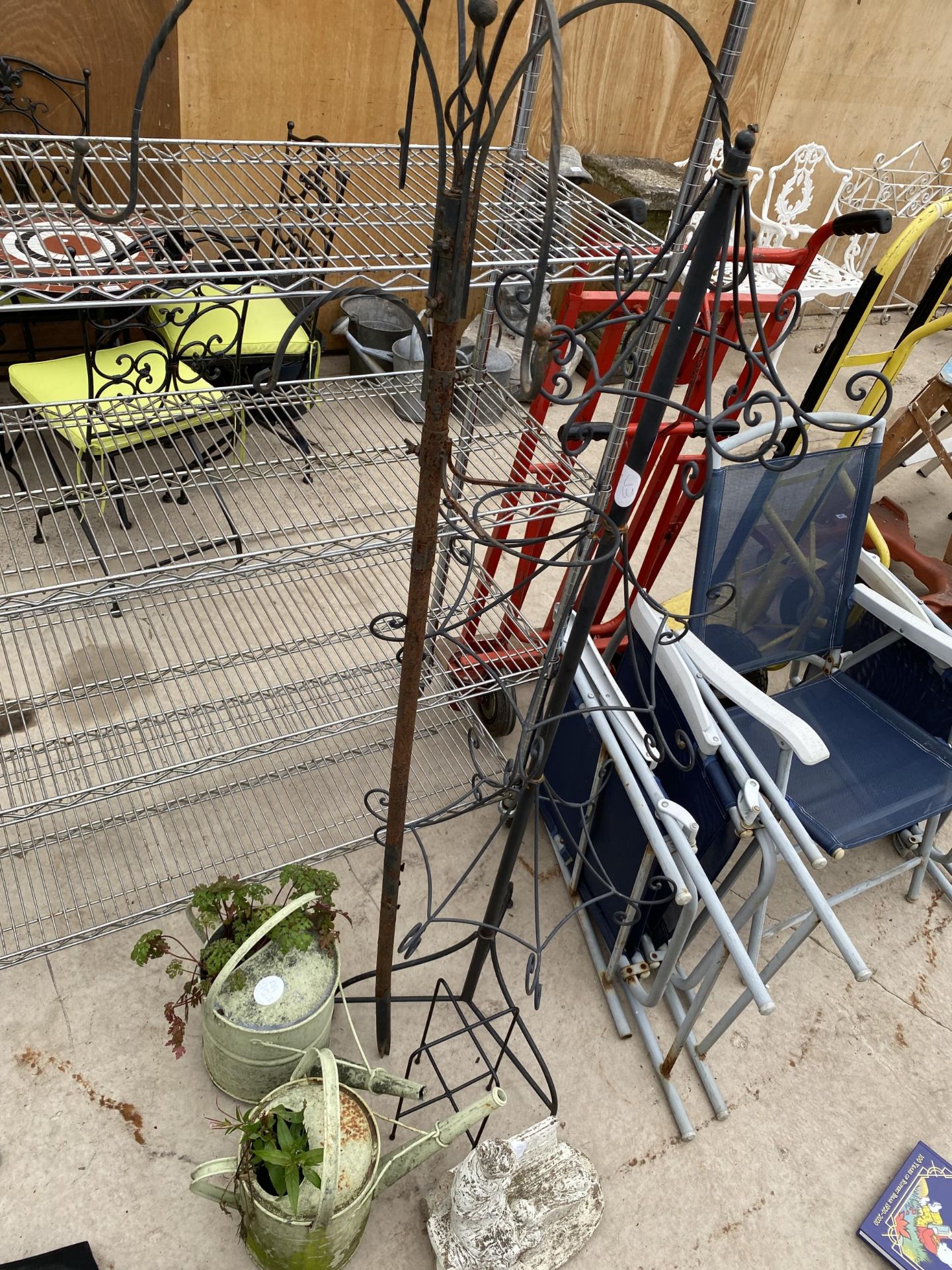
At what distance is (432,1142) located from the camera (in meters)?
1.75

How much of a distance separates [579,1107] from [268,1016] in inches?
31.4

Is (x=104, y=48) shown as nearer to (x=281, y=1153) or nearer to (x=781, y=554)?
(x=781, y=554)

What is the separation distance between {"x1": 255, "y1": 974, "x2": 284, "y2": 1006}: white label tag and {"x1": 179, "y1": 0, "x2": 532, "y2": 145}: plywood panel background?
330 centimetres

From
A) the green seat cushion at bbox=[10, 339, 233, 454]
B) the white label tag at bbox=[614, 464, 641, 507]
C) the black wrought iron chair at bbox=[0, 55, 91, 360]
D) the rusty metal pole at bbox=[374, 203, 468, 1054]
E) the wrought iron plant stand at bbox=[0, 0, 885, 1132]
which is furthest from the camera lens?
the black wrought iron chair at bbox=[0, 55, 91, 360]

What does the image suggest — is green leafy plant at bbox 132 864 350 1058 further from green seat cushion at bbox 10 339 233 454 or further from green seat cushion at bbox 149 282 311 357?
green seat cushion at bbox 149 282 311 357

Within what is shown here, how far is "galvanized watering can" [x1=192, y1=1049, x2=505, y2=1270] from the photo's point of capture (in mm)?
1535

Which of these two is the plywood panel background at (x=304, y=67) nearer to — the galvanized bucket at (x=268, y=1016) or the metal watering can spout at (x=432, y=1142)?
the galvanized bucket at (x=268, y=1016)

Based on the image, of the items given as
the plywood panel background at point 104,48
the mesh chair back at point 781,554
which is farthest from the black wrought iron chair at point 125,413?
the mesh chair back at point 781,554

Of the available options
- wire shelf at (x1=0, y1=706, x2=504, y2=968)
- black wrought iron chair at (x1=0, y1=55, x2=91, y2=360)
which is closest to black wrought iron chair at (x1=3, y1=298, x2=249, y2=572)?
black wrought iron chair at (x1=0, y1=55, x2=91, y2=360)

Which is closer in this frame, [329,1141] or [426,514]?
[426,514]

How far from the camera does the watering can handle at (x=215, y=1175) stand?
5.23 ft

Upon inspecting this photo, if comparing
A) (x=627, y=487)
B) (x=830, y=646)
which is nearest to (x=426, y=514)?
(x=627, y=487)

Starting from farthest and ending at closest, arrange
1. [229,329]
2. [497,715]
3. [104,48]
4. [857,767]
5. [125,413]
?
[104,48]
[229,329]
[497,715]
[857,767]
[125,413]

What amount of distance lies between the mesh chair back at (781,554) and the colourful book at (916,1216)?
1280 mm
